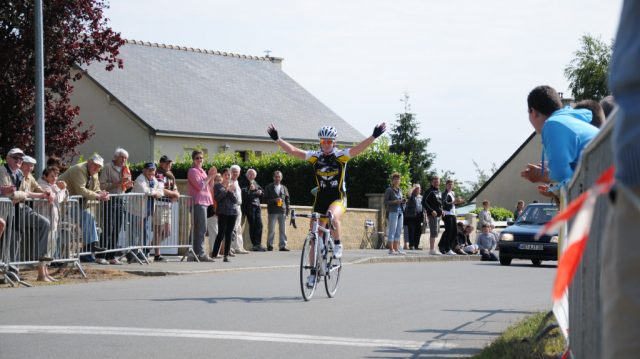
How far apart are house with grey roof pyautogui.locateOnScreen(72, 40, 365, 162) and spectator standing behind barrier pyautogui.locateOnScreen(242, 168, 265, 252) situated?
73.6 ft

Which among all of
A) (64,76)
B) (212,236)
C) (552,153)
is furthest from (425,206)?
(552,153)

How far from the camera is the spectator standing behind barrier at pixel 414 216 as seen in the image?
3127 cm

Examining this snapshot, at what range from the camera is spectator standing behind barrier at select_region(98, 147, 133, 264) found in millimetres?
19484

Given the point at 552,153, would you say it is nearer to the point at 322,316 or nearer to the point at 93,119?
the point at 322,316

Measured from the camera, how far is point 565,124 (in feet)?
23.0

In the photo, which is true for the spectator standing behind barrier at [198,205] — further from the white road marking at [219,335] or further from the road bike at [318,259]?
the white road marking at [219,335]

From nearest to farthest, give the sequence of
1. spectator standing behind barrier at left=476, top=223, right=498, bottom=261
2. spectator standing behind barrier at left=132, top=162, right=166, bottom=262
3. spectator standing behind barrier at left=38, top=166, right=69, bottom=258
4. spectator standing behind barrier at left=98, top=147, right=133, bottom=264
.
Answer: spectator standing behind barrier at left=38, top=166, right=69, bottom=258
spectator standing behind barrier at left=98, top=147, right=133, bottom=264
spectator standing behind barrier at left=132, top=162, right=166, bottom=262
spectator standing behind barrier at left=476, top=223, right=498, bottom=261

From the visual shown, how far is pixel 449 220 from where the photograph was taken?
2986 centimetres

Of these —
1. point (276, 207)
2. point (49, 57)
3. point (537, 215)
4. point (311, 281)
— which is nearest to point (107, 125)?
point (49, 57)

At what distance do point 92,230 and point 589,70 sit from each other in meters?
57.7

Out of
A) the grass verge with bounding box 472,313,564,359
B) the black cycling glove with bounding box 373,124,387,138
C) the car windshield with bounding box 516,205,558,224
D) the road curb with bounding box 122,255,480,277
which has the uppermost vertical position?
the black cycling glove with bounding box 373,124,387,138

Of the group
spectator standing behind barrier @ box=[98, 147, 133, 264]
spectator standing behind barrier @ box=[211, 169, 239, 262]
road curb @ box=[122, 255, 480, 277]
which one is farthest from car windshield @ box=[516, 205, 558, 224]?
spectator standing behind barrier @ box=[98, 147, 133, 264]

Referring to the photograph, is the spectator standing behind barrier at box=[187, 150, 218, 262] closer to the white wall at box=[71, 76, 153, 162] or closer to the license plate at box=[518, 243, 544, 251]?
the license plate at box=[518, 243, 544, 251]

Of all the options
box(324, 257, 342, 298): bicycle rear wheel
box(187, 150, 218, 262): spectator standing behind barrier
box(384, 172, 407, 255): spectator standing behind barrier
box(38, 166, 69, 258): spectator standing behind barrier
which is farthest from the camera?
box(384, 172, 407, 255): spectator standing behind barrier
